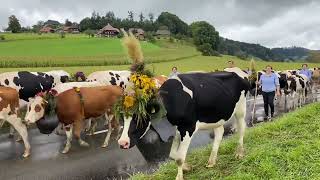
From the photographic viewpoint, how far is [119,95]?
707 centimetres

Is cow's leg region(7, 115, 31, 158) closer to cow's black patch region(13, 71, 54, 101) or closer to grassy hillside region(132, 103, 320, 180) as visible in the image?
cow's black patch region(13, 71, 54, 101)

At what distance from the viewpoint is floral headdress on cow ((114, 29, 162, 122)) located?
21.6 ft

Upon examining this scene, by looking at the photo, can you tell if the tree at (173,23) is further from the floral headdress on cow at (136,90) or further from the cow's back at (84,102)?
the floral headdress on cow at (136,90)

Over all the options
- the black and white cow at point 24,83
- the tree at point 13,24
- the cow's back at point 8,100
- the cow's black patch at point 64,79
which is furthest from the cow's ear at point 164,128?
the tree at point 13,24

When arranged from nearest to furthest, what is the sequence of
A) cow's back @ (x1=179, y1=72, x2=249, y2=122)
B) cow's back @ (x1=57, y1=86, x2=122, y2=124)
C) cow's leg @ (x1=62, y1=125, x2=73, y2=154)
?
cow's back @ (x1=179, y1=72, x2=249, y2=122), cow's leg @ (x1=62, y1=125, x2=73, y2=154), cow's back @ (x1=57, y1=86, x2=122, y2=124)

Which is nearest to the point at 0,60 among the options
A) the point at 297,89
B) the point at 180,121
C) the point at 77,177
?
the point at 297,89

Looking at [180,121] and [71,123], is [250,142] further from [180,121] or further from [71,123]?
[71,123]

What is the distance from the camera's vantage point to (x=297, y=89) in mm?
21797

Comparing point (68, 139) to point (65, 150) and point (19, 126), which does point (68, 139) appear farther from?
point (19, 126)

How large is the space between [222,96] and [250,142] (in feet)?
7.56

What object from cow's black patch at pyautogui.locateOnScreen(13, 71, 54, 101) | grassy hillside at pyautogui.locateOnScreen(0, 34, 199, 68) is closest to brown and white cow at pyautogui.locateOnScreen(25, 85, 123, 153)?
cow's black patch at pyautogui.locateOnScreen(13, 71, 54, 101)

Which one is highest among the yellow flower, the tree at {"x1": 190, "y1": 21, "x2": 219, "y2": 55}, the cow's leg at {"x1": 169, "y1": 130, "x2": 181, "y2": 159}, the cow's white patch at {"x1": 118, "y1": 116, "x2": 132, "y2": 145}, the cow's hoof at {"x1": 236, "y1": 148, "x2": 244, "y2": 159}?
the tree at {"x1": 190, "y1": 21, "x2": 219, "y2": 55}

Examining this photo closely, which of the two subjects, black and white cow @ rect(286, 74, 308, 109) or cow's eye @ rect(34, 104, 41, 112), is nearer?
cow's eye @ rect(34, 104, 41, 112)

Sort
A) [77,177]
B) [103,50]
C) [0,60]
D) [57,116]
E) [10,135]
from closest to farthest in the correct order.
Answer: [77,177]
[57,116]
[10,135]
[0,60]
[103,50]
